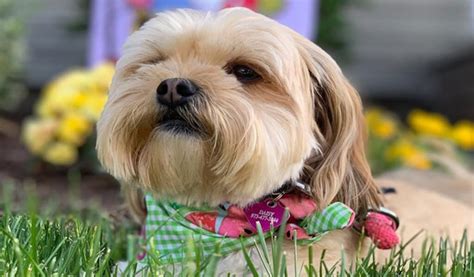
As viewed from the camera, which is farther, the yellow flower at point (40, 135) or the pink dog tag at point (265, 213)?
the yellow flower at point (40, 135)

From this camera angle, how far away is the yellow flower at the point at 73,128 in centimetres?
551

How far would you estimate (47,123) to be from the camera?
5664 mm

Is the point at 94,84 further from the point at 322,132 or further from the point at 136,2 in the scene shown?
the point at 322,132

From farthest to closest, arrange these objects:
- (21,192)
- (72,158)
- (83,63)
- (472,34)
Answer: (472,34), (83,63), (72,158), (21,192)

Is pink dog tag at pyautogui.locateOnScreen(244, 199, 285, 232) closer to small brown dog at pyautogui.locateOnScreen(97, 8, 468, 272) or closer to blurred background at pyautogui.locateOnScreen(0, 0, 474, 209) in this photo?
small brown dog at pyautogui.locateOnScreen(97, 8, 468, 272)

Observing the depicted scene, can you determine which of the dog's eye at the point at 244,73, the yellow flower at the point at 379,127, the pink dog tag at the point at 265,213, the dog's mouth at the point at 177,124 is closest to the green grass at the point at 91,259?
the pink dog tag at the point at 265,213

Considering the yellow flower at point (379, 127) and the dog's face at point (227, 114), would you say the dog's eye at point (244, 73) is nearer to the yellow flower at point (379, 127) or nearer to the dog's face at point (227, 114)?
the dog's face at point (227, 114)

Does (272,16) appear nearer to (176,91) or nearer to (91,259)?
(176,91)

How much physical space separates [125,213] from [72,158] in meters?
2.29

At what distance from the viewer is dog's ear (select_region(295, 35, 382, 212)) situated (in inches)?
105

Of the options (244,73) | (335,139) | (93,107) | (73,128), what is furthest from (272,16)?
(244,73)

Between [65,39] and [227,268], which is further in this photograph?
[65,39]

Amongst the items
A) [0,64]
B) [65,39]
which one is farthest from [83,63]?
[0,64]

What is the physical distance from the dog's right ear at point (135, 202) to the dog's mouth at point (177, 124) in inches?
27.2
